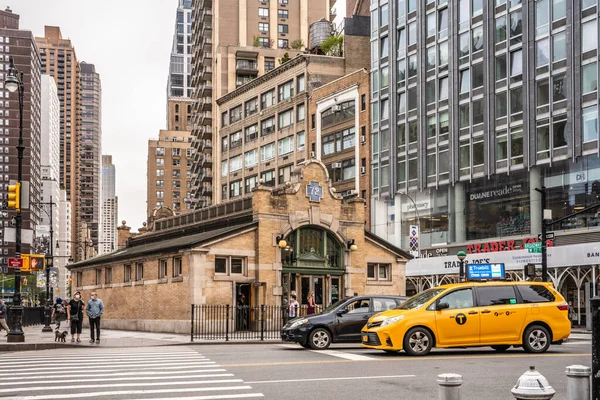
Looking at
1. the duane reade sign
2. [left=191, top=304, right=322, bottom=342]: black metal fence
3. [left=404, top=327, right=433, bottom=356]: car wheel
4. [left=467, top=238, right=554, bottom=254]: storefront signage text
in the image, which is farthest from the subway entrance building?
[left=404, top=327, right=433, bottom=356]: car wheel

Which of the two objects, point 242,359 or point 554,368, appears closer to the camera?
point 554,368

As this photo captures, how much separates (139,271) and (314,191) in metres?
9.90

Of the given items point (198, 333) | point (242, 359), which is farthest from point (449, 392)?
point (198, 333)

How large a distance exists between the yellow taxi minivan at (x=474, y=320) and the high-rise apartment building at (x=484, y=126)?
21.6m

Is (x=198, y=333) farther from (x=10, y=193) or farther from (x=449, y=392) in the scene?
(x=449, y=392)

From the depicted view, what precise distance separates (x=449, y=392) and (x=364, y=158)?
200ft

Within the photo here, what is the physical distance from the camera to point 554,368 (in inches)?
642

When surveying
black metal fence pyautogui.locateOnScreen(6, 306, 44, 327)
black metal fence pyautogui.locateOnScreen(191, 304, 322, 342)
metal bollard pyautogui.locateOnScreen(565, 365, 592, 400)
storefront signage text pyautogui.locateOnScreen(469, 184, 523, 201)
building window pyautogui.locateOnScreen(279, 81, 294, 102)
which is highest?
building window pyautogui.locateOnScreen(279, 81, 294, 102)

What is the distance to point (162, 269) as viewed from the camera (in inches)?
1460

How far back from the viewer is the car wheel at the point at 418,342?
63.0 ft

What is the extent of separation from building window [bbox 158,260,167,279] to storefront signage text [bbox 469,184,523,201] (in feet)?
81.7

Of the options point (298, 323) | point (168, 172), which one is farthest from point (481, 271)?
point (168, 172)

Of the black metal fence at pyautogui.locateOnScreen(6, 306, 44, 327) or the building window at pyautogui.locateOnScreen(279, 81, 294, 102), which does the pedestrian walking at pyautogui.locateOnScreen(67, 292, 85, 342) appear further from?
the building window at pyautogui.locateOnScreen(279, 81, 294, 102)

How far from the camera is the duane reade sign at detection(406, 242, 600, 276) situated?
4478cm
